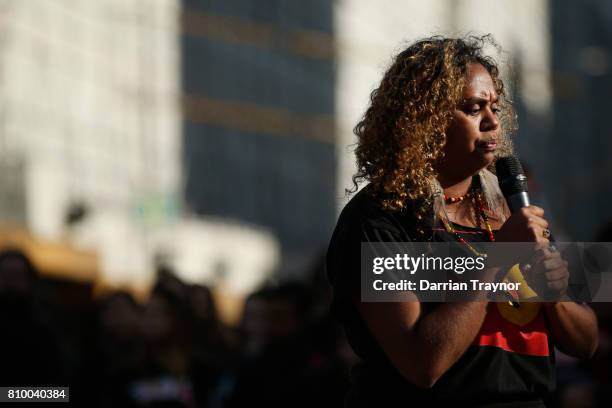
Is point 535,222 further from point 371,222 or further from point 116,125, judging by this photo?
point 116,125

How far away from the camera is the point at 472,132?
11.7 ft

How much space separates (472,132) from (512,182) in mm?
157

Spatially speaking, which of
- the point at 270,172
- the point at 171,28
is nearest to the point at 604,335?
the point at 171,28

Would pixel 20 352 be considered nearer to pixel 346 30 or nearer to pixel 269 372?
pixel 269 372

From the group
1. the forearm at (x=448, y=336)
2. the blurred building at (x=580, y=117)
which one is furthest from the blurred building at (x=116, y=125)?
the blurred building at (x=580, y=117)

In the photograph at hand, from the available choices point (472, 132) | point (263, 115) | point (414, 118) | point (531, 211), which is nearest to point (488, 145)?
point (472, 132)

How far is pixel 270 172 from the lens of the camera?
214 feet

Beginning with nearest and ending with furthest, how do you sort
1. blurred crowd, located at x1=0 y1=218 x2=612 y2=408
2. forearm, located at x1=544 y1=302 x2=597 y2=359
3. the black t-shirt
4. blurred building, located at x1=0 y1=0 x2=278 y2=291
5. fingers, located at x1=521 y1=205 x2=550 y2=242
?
1. fingers, located at x1=521 y1=205 x2=550 y2=242
2. the black t-shirt
3. forearm, located at x1=544 y1=302 x2=597 y2=359
4. blurred crowd, located at x1=0 y1=218 x2=612 y2=408
5. blurred building, located at x1=0 y1=0 x2=278 y2=291

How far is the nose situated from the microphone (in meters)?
0.10

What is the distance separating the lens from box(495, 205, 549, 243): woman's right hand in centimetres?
325

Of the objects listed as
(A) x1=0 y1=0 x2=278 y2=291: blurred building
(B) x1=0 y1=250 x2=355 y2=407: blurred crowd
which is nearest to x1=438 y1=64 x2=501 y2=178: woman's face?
(B) x1=0 y1=250 x2=355 y2=407: blurred crowd

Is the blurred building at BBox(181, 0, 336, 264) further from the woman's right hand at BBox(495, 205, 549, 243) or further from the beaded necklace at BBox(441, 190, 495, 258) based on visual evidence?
the woman's right hand at BBox(495, 205, 549, 243)

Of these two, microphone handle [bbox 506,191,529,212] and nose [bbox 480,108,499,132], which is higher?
nose [bbox 480,108,499,132]

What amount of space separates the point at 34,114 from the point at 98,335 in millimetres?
33702
